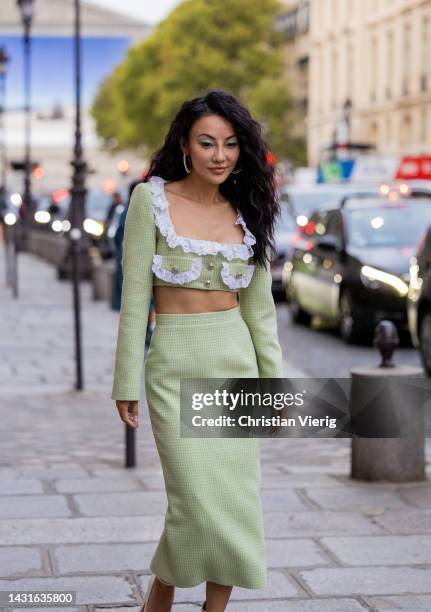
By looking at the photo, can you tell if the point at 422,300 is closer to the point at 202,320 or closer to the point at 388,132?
the point at 202,320

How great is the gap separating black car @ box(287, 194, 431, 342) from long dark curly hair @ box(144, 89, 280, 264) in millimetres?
11178

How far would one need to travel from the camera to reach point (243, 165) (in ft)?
15.3

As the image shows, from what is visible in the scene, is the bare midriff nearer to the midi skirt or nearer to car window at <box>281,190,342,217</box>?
the midi skirt

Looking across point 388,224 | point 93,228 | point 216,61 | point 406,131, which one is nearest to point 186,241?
point 388,224

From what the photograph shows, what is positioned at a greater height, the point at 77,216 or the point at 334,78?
the point at 334,78

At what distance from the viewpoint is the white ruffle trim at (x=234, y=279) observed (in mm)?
4555

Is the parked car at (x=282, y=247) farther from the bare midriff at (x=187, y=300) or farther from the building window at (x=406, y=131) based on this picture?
the building window at (x=406, y=131)

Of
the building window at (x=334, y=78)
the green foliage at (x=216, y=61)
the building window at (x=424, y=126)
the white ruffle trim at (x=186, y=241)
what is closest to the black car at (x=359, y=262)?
the white ruffle trim at (x=186, y=241)

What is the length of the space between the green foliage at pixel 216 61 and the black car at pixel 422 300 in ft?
215

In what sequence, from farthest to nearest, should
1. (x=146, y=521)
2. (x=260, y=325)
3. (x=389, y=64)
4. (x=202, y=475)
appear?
1. (x=389, y=64)
2. (x=146, y=521)
3. (x=260, y=325)
4. (x=202, y=475)

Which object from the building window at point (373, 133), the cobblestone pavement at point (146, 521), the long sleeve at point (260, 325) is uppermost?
the building window at point (373, 133)

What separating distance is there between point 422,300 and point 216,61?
68.2 m

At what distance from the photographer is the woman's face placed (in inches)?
179

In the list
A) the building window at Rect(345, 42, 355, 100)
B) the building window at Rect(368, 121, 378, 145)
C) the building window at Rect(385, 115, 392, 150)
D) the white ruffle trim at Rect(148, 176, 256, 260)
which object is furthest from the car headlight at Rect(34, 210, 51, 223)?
the white ruffle trim at Rect(148, 176, 256, 260)
